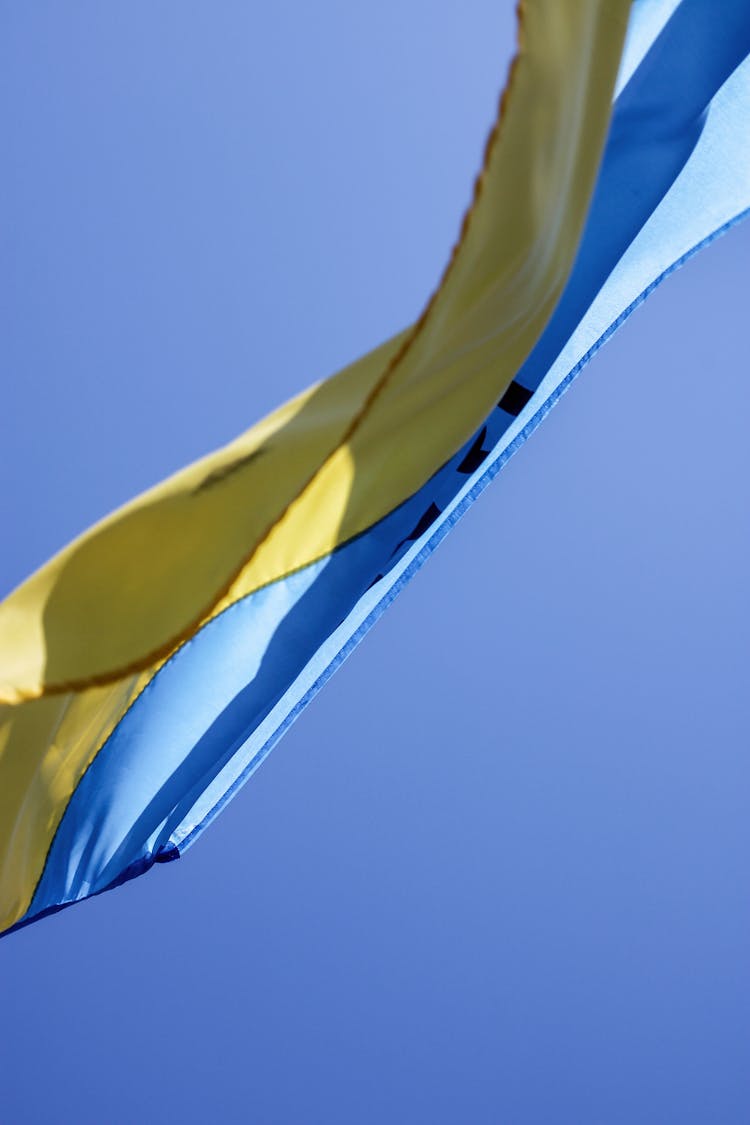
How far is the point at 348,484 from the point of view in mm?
409

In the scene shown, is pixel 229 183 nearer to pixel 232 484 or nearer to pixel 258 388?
pixel 258 388

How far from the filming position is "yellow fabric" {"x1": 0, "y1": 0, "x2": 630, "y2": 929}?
1.14 feet

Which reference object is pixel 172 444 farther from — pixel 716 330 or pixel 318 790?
pixel 716 330

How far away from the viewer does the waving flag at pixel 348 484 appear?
0.36 meters

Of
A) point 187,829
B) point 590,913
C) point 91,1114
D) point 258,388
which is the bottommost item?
point 187,829

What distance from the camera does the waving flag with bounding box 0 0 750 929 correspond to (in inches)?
14.0

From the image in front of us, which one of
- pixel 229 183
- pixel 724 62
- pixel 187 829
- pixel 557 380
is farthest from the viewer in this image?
pixel 229 183

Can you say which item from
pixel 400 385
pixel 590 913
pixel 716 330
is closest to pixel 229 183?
pixel 716 330

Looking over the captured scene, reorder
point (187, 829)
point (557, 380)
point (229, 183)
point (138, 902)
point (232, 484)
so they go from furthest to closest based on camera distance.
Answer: point (138, 902), point (229, 183), point (187, 829), point (557, 380), point (232, 484)

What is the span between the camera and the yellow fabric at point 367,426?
0.35 metres

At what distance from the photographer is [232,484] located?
363 mm

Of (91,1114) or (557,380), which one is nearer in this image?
(557,380)

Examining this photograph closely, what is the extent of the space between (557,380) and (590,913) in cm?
175

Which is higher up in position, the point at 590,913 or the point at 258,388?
the point at 258,388
